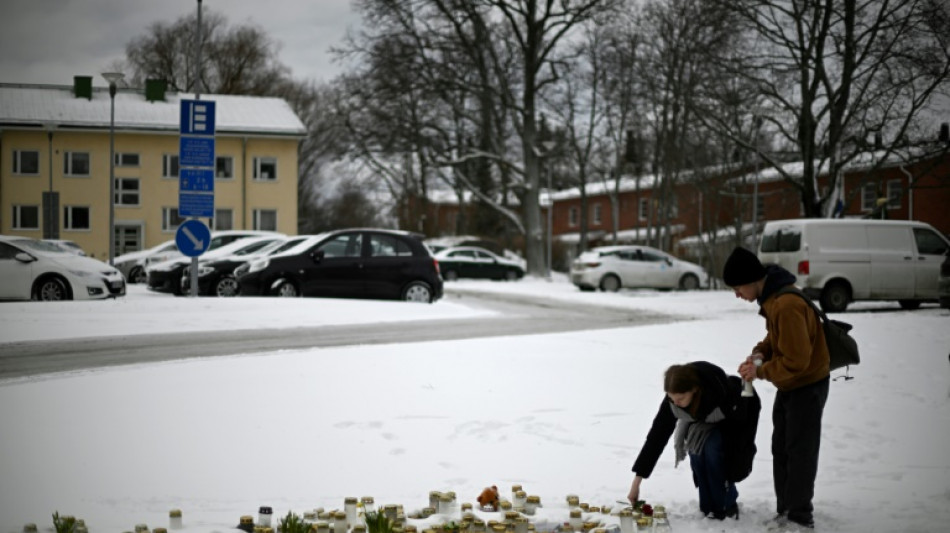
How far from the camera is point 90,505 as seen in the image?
6273 millimetres

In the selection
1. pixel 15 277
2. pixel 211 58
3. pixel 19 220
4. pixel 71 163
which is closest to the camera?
pixel 15 277

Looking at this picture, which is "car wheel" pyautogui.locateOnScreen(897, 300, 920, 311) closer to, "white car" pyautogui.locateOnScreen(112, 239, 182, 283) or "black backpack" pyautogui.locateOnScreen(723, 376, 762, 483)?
"black backpack" pyautogui.locateOnScreen(723, 376, 762, 483)

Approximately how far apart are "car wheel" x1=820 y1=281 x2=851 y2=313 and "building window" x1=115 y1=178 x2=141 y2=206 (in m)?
38.3

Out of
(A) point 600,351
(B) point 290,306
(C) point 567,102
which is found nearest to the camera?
(A) point 600,351

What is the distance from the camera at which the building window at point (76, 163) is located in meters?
49.2

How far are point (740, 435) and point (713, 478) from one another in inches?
12.1

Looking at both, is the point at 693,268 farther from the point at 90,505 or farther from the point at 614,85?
the point at 90,505

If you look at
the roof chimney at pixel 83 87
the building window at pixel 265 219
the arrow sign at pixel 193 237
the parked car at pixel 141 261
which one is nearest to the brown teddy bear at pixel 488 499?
the arrow sign at pixel 193 237

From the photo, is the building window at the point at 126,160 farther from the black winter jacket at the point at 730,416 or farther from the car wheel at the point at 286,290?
the black winter jacket at the point at 730,416

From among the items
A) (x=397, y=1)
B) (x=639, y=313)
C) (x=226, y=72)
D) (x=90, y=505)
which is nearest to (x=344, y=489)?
(x=90, y=505)

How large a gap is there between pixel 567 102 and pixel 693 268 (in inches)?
626

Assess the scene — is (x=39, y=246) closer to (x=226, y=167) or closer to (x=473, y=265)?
(x=473, y=265)

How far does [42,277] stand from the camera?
18.8 m

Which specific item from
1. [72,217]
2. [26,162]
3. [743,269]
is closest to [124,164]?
[72,217]
